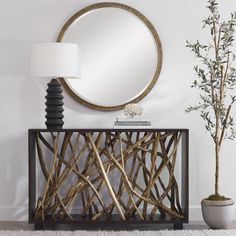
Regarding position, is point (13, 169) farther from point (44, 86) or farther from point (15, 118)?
point (44, 86)

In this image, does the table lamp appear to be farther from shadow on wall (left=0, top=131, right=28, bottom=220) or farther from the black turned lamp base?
shadow on wall (left=0, top=131, right=28, bottom=220)


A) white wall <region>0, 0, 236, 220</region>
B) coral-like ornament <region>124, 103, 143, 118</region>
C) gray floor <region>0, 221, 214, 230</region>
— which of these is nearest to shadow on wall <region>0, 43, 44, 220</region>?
white wall <region>0, 0, 236, 220</region>

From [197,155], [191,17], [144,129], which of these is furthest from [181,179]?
[191,17]

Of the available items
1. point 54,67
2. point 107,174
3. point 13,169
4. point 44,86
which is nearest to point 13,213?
point 13,169

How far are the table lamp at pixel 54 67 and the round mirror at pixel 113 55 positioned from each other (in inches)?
10.5

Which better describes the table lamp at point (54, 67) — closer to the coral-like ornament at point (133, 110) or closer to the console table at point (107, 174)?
the console table at point (107, 174)

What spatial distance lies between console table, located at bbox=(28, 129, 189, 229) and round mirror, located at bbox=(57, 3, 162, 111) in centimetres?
32

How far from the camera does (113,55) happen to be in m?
4.49

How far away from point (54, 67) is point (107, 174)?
877 millimetres

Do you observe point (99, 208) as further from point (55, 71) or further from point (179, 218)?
point (55, 71)

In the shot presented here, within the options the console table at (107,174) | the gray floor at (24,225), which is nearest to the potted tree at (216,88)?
the gray floor at (24,225)

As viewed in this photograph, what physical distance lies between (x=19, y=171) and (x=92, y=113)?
736 millimetres

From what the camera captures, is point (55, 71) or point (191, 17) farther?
point (191, 17)

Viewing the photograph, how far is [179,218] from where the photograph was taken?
4.16 m
